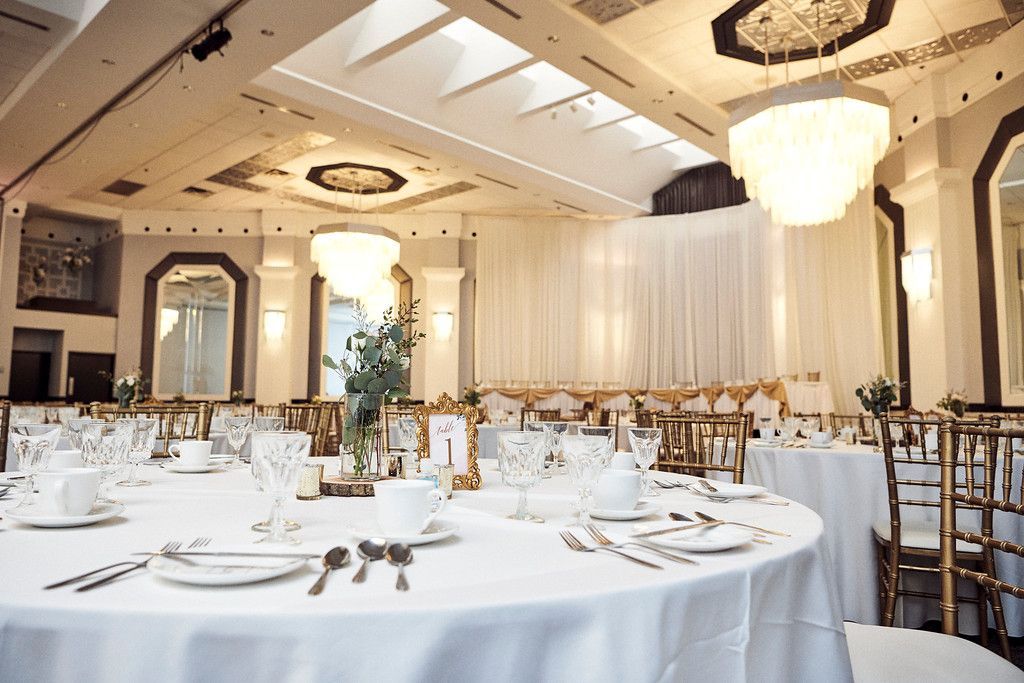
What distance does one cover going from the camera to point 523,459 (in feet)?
4.53

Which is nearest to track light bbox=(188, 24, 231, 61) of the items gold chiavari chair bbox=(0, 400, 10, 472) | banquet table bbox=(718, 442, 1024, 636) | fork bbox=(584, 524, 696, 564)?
gold chiavari chair bbox=(0, 400, 10, 472)

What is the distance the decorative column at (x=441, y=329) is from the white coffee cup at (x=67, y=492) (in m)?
10.8

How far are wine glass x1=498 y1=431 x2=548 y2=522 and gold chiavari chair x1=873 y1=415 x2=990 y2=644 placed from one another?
5.43 feet

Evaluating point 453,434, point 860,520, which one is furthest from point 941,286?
point 453,434

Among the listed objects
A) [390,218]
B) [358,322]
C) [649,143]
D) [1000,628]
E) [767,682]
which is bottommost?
[1000,628]

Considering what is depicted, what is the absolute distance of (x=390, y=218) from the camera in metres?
12.5

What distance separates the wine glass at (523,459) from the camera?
54.4 inches

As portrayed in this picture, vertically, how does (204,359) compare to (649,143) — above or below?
below

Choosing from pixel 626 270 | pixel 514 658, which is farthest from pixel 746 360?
pixel 514 658

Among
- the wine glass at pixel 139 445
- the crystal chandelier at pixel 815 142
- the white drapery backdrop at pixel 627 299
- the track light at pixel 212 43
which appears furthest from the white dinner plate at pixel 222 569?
the white drapery backdrop at pixel 627 299

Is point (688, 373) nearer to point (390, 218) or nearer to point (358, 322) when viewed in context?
point (390, 218)

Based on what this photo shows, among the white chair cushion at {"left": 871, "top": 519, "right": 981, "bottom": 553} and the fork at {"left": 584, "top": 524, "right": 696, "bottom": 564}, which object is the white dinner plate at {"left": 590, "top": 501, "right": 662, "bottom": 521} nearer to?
the fork at {"left": 584, "top": 524, "right": 696, "bottom": 564}

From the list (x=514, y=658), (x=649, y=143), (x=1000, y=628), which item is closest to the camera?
(x=514, y=658)

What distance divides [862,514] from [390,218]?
411 inches
